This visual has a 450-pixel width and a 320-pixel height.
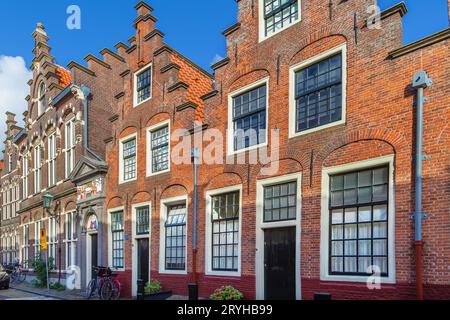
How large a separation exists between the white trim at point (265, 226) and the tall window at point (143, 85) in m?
6.69

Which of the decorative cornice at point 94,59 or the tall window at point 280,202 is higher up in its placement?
the decorative cornice at point 94,59

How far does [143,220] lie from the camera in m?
14.9

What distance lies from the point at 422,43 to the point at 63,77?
20.7 metres

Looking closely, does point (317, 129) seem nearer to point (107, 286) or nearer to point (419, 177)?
point (419, 177)

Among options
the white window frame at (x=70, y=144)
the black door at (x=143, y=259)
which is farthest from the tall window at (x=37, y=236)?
the black door at (x=143, y=259)

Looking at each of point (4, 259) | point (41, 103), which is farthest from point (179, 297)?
point (4, 259)

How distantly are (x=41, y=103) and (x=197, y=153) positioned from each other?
16.0 meters

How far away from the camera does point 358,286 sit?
27.7 feet

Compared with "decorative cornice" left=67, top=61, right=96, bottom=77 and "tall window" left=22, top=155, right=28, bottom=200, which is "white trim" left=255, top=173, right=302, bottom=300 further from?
"tall window" left=22, top=155, right=28, bottom=200

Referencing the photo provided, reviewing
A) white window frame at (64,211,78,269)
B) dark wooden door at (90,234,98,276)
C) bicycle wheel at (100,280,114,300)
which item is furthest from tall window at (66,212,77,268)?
bicycle wheel at (100,280,114,300)

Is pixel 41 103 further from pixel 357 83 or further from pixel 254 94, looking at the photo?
pixel 357 83

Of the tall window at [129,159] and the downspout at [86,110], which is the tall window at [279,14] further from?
the downspout at [86,110]

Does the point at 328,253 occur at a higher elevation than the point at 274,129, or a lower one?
lower

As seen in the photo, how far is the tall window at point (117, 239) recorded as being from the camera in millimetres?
15695
